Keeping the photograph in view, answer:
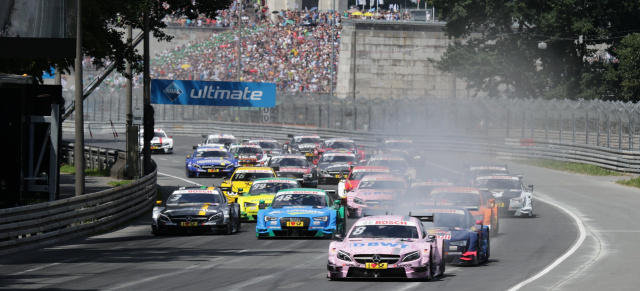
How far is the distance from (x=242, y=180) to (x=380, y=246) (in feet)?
59.1

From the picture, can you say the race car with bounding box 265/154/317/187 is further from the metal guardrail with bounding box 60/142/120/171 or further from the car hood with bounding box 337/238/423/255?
the car hood with bounding box 337/238/423/255

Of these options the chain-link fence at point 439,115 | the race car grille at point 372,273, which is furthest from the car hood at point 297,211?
the chain-link fence at point 439,115

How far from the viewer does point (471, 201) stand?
27703 millimetres

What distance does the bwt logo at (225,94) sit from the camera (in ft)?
195

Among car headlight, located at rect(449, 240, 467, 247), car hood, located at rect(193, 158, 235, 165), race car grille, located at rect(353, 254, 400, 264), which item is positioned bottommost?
car hood, located at rect(193, 158, 235, 165)

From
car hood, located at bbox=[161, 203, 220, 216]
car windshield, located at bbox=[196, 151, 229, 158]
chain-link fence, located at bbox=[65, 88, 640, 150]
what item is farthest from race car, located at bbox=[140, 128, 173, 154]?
car hood, located at bbox=[161, 203, 220, 216]

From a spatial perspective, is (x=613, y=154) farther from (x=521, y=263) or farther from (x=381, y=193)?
(x=521, y=263)

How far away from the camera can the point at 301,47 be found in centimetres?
8650

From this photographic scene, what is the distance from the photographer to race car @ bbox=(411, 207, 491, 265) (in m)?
21.5

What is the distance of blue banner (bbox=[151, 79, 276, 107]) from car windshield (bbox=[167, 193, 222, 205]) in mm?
24620

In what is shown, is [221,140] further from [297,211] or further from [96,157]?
[297,211]

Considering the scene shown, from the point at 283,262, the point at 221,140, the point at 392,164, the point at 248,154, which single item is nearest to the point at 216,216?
the point at 283,262

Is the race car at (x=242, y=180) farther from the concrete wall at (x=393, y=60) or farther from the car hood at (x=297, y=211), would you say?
the concrete wall at (x=393, y=60)

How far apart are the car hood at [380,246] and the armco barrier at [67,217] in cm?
831
